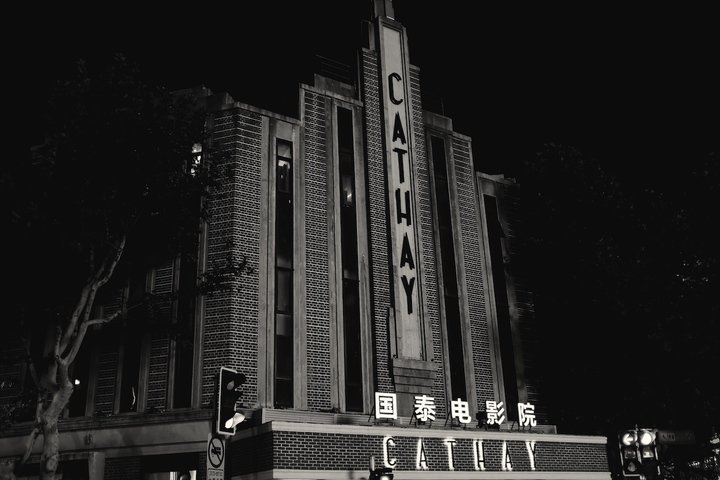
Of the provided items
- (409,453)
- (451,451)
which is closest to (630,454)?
(409,453)

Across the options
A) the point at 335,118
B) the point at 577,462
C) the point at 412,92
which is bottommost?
the point at 577,462

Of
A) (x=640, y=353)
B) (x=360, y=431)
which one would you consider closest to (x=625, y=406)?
(x=640, y=353)

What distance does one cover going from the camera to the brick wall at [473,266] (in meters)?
Answer: 27.4

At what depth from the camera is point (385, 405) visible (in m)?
23.0

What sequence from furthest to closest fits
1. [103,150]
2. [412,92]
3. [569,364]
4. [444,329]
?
1. [412,92]
2. [569,364]
3. [444,329]
4. [103,150]

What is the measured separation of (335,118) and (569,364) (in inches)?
535

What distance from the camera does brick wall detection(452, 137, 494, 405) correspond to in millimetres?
27375

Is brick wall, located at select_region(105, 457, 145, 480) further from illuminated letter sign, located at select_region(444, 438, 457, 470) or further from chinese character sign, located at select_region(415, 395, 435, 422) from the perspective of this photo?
illuminated letter sign, located at select_region(444, 438, 457, 470)

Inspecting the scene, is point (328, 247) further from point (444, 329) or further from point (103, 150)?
point (103, 150)

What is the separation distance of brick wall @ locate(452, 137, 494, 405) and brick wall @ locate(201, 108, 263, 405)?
29.4ft

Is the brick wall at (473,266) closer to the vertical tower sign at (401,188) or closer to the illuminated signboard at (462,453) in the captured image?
the vertical tower sign at (401,188)

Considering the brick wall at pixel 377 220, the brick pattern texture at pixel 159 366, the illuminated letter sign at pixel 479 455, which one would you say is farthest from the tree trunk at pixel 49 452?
the illuminated letter sign at pixel 479 455

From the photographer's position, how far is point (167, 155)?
68.7 feet

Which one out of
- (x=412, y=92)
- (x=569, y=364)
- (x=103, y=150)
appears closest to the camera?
(x=103, y=150)
